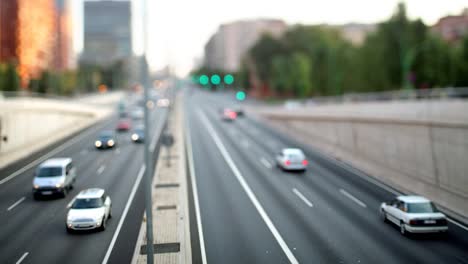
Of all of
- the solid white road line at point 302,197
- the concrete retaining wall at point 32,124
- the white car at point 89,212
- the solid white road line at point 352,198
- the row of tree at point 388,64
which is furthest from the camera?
the row of tree at point 388,64

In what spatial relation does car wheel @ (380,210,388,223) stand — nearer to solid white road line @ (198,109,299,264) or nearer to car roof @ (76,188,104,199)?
solid white road line @ (198,109,299,264)

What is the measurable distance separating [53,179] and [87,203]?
541 cm

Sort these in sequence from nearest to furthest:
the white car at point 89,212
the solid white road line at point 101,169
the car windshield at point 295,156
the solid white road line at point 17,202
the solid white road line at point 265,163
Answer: the white car at point 89,212
the solid white road line at point 17,202
the solid white road line at point 101,169
the car windshield at point 295,156
the solid white road line at point 265,163

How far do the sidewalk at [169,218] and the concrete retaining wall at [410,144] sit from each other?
1286cm

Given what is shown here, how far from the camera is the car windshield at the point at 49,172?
23.9m

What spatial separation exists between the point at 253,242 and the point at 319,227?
3.49 metres

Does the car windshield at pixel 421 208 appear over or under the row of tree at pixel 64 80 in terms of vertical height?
under

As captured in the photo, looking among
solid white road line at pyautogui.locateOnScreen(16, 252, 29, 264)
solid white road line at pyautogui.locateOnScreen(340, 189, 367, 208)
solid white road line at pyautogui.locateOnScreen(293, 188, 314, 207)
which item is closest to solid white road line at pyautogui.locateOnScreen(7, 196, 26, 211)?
solid white road line at pyautogui.locateOnScreen(16, 252, 29, 264)

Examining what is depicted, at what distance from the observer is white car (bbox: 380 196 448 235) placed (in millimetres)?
17781

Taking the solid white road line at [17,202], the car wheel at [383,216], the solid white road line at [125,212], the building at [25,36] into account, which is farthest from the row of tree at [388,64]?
the building at [25,36]

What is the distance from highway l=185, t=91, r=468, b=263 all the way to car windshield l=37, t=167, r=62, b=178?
761cm

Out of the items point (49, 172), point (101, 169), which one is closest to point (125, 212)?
point (49, 172)

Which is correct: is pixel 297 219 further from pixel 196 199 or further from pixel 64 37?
pixel 64 37

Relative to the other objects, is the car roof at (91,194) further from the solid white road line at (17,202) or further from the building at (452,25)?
the building at (452,25)
